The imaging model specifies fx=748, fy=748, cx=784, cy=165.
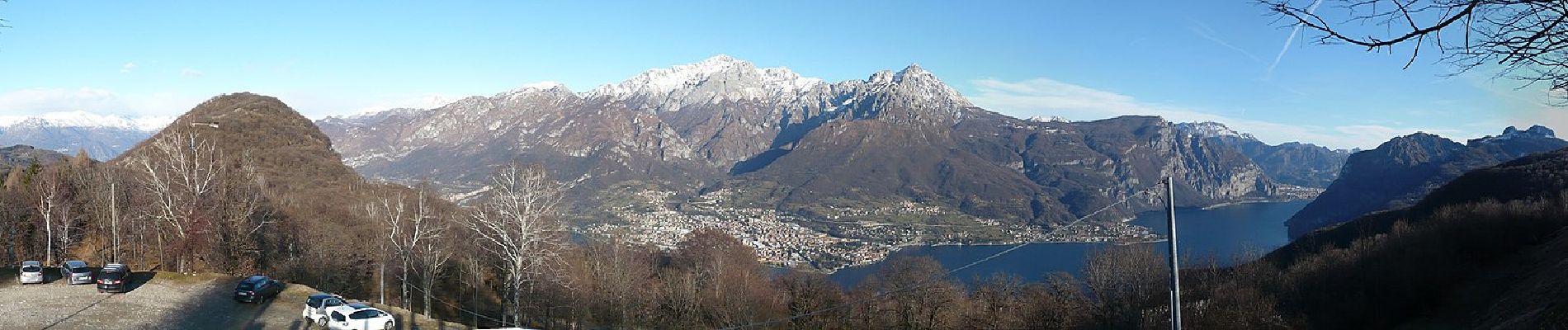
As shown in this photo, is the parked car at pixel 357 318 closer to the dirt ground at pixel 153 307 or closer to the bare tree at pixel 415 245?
the dirt ground at pixel 153 307

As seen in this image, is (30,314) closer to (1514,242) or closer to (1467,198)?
(1514,242)

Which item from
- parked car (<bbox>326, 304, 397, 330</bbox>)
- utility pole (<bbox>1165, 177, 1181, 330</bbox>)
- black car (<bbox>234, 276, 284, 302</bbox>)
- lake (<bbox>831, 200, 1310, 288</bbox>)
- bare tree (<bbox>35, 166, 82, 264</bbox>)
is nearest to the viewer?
utility pole (<bbox>1165, 177, 1181, 330</bbox>)

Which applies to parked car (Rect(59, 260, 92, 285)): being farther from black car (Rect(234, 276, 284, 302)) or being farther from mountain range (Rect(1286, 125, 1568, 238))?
mountain range (Rect(1286, 125, 1568, 238))

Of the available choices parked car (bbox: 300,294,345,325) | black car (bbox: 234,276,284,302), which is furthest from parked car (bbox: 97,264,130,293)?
parked car (bbox: 300,294,345,325)

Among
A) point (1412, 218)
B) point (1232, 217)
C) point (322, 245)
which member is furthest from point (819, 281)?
point (1232, 217)

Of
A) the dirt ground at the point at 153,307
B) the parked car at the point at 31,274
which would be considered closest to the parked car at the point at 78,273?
the dirt ground at the point at 153,307
